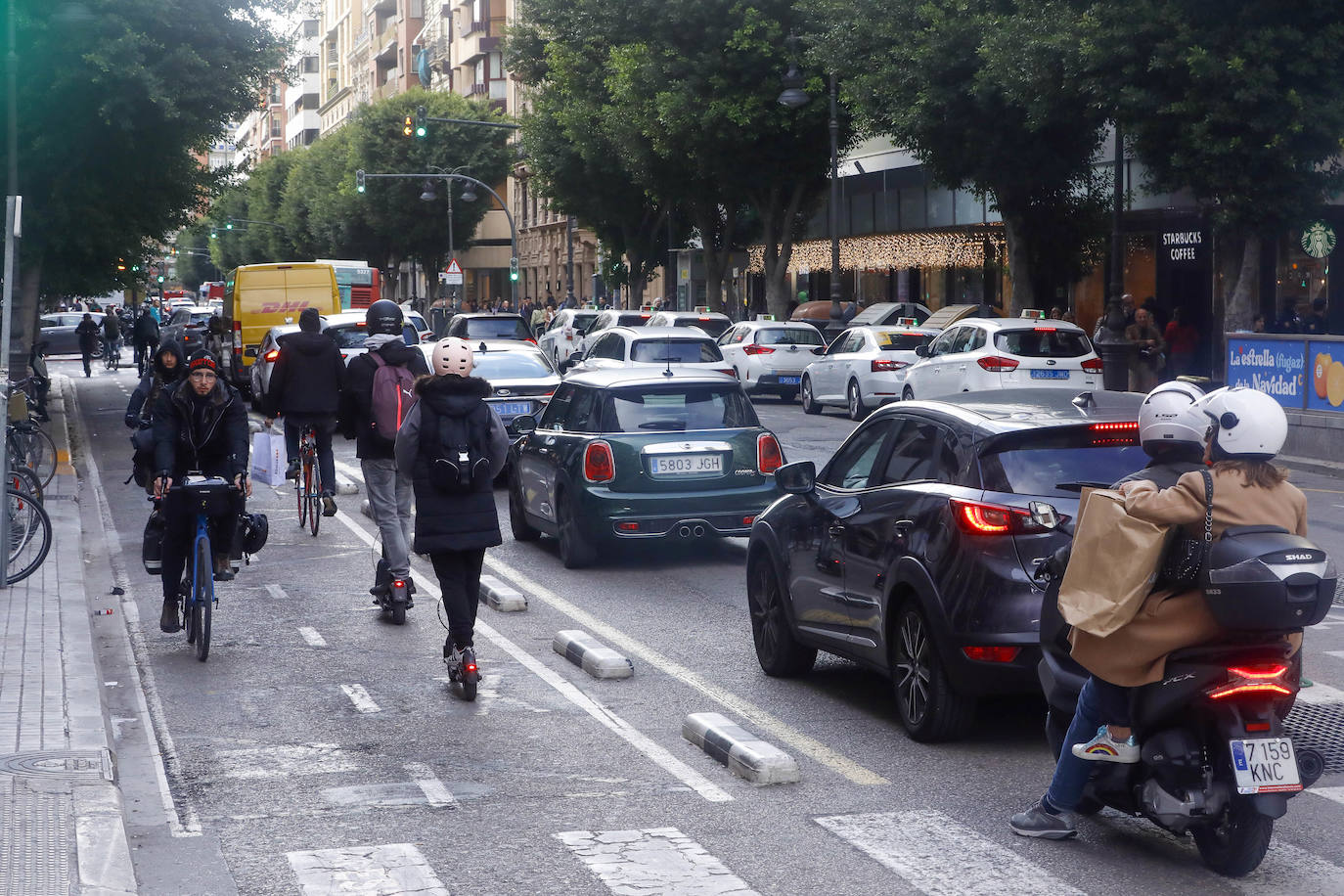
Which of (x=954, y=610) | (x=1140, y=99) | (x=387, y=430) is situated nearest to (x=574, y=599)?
(x=387, y=430)

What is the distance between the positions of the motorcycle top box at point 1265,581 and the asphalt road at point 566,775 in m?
0.87

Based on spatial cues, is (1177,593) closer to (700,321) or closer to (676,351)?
(676,351)

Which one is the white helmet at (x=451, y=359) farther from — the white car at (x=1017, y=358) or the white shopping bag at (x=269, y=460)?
the white car at (x=1017, y=358)

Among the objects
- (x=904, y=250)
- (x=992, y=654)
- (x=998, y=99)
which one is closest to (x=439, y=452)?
(x=992, y=654)

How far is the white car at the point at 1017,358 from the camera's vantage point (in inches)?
1000

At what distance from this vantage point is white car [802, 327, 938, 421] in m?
28.5

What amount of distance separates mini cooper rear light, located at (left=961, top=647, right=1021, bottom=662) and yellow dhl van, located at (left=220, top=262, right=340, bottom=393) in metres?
30.0

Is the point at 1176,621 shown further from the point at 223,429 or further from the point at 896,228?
the point at 896,228

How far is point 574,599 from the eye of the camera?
1150 cm

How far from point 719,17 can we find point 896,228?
7848 millimetres

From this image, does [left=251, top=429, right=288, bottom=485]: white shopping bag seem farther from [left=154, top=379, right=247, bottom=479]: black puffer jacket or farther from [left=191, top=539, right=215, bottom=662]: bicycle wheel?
[left=191, top=539, right=215, bottom=662]: bicycle wheel

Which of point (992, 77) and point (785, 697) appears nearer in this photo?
point (785, 697)

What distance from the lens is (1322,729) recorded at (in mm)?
7348

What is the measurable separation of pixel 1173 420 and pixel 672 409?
780 cm
